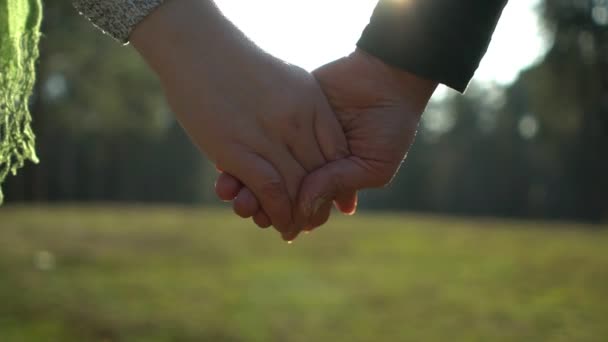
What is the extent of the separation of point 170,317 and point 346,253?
13.0 feet

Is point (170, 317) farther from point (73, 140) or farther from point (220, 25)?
point (73, 140)

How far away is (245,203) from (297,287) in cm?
427

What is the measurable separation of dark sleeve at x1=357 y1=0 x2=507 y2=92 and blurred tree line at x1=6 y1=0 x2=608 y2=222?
8.38 m

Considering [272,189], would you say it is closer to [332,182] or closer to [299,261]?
[332,182]

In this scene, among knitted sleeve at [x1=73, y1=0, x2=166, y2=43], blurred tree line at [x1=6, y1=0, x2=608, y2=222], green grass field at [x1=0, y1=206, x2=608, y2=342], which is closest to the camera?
knitted sleeve at [x1=73, y1=0, x2=166, y2=43]

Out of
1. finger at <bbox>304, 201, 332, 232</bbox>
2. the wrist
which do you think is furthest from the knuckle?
the wrist

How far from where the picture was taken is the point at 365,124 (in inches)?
57.8

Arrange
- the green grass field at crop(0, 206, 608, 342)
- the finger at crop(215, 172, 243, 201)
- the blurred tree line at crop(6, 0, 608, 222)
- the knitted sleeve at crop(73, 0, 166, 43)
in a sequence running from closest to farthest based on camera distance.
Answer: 1. the knitted sleeve at crop(73, 0, 166, 43)
2. the finger at crop(215, 172, 243, 201)
3. the green grass field at crop(0, 206, 608, 342)
4. the blurred tree line at crop(6, 0, 608, 222)

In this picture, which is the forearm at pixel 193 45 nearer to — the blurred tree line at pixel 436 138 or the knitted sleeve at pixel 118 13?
the knitted sleeve at pixel 118 13

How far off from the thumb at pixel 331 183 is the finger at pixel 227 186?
0.13m

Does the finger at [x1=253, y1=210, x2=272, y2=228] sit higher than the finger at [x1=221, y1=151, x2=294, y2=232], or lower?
lower

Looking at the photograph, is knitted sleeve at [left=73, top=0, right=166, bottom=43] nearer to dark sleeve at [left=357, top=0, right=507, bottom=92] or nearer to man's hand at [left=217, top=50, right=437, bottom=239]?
man's hand at [left=217, top=50, right=437, bottom=239]

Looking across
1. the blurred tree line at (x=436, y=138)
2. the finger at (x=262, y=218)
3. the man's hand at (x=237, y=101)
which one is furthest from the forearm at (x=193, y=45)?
the blurred tree line at (x=436, y=138)

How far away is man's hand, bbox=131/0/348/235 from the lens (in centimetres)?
132
